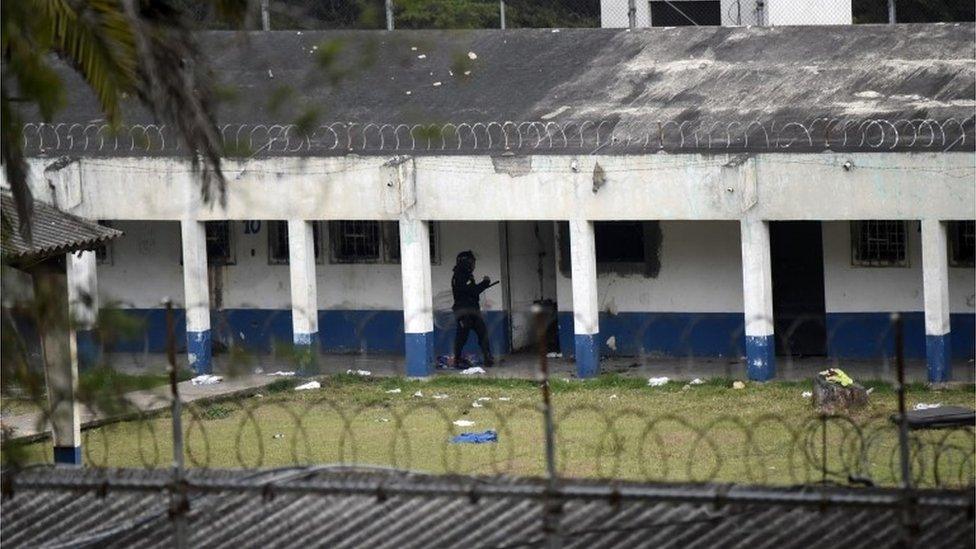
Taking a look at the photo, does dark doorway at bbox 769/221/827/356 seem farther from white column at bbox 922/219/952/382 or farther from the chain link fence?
the chain link fence

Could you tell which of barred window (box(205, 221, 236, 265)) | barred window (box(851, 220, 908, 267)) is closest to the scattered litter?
barred window (box(205, 221, 236, 265))

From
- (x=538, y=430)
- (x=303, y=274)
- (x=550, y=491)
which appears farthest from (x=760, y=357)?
(x=550, y=491)

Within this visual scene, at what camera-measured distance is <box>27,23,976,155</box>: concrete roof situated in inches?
875

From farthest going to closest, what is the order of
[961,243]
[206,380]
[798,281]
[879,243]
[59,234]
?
[798,281], [206,380], [879,243], [961,243], [59,234]

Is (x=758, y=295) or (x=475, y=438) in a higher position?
(x=758, y=295)

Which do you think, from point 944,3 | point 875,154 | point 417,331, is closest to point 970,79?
point 875,154

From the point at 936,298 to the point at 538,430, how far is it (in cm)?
496

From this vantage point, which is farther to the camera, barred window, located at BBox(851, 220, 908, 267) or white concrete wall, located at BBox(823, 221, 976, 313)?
barred window, located at BBox(851, 220, 908, 267)

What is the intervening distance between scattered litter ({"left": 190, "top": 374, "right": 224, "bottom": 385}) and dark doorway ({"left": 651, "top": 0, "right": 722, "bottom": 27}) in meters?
10.3

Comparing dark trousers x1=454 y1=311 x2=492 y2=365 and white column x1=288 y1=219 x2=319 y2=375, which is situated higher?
white column x1=288 y1=219 x2=319 y2=375

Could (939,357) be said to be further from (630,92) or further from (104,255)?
(104,255)

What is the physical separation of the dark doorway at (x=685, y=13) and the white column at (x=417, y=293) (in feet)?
28.0

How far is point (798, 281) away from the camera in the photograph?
2430cm

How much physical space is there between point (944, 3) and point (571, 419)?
15.0 metres
